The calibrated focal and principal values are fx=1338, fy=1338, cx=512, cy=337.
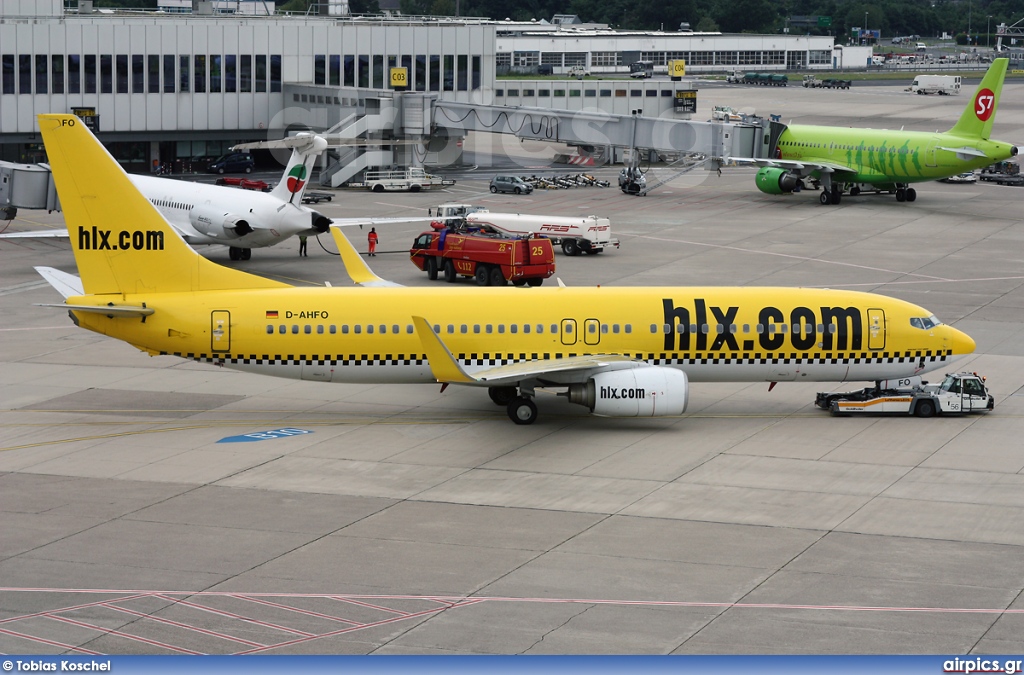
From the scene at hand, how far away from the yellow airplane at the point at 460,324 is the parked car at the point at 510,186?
6196cm

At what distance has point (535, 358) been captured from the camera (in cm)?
4184

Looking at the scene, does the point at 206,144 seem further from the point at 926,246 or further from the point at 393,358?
the point at 393,358

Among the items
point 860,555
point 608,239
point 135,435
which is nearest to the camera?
point 860,555

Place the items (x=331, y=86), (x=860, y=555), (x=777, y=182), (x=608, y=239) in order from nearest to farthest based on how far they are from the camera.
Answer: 1. (x=860, y=555)
2. (x=608, y=239)
3. (x=777, y=182)
4. (x=331, y=86)

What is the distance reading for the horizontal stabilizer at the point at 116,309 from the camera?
40625 mm

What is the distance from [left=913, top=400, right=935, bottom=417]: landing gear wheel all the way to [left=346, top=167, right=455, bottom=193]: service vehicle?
222 feet

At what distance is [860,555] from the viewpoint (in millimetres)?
29672

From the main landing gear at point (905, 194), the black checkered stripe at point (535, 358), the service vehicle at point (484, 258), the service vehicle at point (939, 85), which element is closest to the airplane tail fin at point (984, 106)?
the main landing gear at point (905, 194)

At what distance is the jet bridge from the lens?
357 ft

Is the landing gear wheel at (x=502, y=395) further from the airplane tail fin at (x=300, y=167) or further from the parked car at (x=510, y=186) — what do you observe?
the parked car at (x=510, y=186)

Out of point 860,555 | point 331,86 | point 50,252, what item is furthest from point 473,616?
point 331,86

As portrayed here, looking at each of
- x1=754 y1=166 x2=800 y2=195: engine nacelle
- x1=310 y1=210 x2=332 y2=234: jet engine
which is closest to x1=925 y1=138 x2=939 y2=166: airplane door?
x1=754 y1=166 x2=800 y2=195: engine nacelle

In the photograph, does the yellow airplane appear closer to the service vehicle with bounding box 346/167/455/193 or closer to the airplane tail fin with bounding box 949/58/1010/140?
→ the airplane tail fin with bounding box 949/58/1010/140

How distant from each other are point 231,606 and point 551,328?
17581mm
